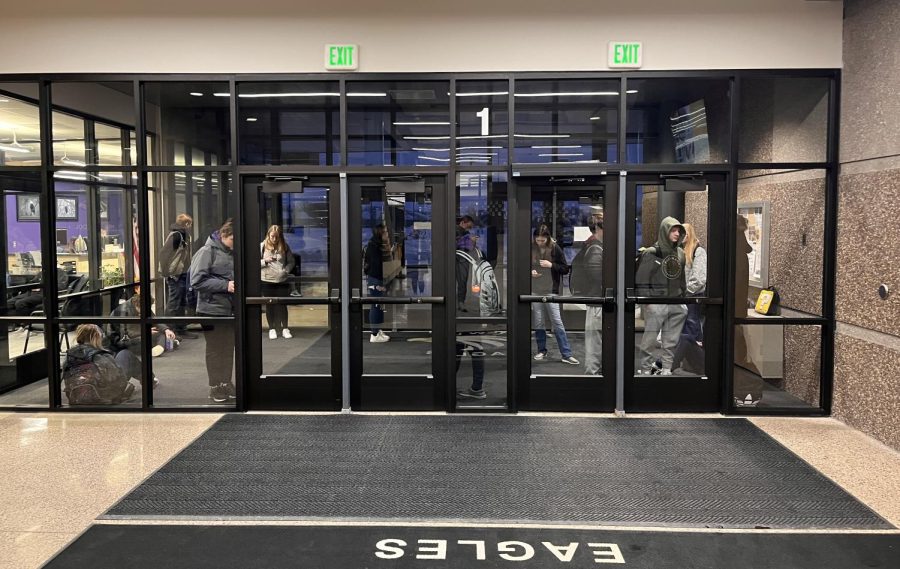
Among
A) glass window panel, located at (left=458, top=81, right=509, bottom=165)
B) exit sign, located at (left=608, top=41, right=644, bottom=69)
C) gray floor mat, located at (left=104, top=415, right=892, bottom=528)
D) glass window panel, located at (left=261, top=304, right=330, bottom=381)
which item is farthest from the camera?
glass window panel, located at (left=261, top=304, right=330, bottom=381)

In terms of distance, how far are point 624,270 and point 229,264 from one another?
134 inches

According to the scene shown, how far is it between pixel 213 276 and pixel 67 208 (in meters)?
1.44

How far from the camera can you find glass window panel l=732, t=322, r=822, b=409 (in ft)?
17.9

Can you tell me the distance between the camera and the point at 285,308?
5586 mm

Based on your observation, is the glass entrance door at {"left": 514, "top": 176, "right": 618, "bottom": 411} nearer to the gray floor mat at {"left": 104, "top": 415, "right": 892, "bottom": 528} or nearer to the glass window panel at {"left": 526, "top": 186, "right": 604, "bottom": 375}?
the glass window panel at {"left": 526, "top": 186, "right": 604, "bottom": 375}

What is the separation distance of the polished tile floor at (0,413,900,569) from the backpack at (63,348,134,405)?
18cm

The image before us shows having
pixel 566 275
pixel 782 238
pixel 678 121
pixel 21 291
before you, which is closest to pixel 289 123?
pixel 566 275

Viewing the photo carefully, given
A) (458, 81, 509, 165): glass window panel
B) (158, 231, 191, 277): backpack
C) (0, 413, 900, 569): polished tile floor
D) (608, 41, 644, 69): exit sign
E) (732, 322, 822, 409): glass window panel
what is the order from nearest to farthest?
(0, 413, 900, 569): polished tile floor < (608, 41, 644, 69): exit sign < (458, 81, 509, 165): glass window panel < (732, 322, 822, 409): glass window panel < (158, 231, 191, 277): backpack

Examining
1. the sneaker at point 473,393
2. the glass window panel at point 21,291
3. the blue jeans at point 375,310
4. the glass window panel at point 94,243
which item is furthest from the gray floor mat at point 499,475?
the glass window panel at point 21,291

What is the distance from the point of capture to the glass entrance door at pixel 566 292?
17.7 ft

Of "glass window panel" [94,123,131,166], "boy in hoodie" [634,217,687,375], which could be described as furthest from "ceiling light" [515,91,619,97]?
"glass window panel" [94,123,131,166]

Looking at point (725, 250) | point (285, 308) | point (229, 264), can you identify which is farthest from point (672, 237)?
point (229, 264)

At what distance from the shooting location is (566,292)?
5465 mm

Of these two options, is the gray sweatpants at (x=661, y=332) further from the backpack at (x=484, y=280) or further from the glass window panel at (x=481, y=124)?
the glass window panel at (x=481, y=124)
